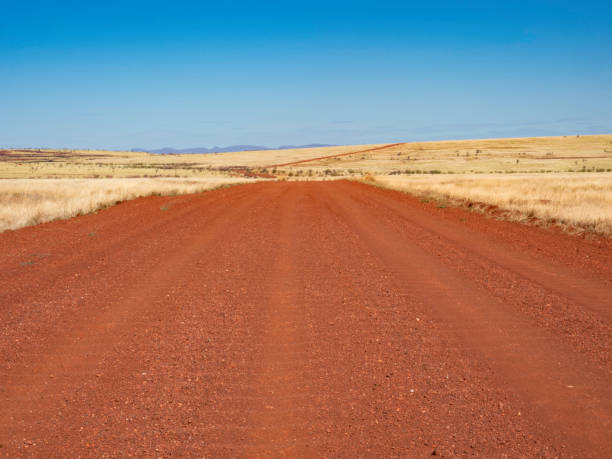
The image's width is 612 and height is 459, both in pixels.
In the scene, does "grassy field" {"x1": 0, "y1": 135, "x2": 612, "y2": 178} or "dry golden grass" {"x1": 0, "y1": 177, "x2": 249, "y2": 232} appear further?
"grassy field" {"x1": 0, "y1": 135, "x2": 612, "y2": 178}

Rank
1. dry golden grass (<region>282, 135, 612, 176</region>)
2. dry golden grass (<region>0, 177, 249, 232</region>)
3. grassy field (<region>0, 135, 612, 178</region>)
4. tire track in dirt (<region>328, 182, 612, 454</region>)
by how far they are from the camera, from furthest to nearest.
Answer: grassy field (<region>0, 135, 612, 178</region>) → dry golden grass (<region>282, 135, 612, 176</region>) → dry golden grass (<region>0, 177, 249, 232</region>) → tire track in dirt (<region>328, 182, 612, 454</region>)

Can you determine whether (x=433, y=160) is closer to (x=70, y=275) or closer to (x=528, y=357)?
(x=70, y=275)

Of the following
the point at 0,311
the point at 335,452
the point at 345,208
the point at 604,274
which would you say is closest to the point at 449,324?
the point at 335,452

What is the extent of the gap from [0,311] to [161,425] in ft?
13.0

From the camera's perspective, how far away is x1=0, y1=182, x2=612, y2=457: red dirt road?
337cm

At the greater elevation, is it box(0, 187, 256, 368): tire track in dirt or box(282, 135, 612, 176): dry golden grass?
box(282, 135, 612, 176): dry golden grass

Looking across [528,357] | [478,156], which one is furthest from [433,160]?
[528,357]

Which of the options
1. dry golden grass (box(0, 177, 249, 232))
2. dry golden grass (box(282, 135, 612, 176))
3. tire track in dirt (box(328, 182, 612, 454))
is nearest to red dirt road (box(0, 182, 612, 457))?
tire track in dirt (box(328, 182, 612, 454))

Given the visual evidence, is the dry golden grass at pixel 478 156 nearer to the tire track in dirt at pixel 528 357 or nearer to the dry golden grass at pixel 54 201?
the dry golden grass at pixel 54 201

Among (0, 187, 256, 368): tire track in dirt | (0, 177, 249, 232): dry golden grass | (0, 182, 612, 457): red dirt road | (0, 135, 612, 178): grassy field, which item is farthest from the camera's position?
(0, 135, 612, 178): grassy field

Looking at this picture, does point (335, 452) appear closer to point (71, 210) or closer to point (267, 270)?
point (267, 270)

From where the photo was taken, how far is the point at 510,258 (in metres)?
9.12

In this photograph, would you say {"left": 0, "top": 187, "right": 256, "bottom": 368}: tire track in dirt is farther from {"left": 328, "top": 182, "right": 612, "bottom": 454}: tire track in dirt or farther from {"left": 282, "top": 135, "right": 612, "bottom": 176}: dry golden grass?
{"left": 282, "top": 135, "right": 612, "bottom": 176}: dry golden grass

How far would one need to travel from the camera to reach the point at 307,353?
4684mm
